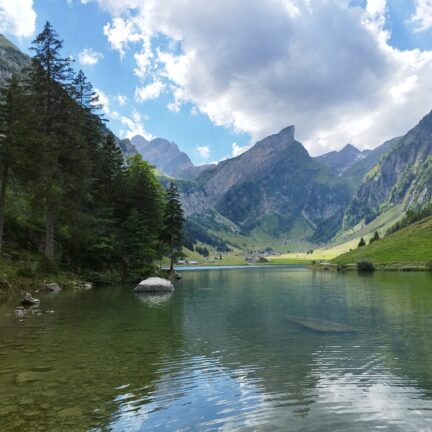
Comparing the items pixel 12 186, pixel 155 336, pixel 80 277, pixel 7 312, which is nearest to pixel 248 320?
pixel 155 336

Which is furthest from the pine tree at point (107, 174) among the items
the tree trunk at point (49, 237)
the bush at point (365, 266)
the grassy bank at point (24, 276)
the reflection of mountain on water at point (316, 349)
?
the bush at point (365, 266)

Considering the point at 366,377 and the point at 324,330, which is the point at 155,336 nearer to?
the point at 324,330

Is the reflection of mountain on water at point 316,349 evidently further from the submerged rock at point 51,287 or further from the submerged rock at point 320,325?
the submerged rock at point 51,287

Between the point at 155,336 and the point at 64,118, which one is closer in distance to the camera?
the point at 155,336

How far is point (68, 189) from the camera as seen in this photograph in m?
53.4

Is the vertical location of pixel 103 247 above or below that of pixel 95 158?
below

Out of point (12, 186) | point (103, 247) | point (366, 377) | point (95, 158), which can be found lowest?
point (366, 377)

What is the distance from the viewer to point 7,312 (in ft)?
95.8

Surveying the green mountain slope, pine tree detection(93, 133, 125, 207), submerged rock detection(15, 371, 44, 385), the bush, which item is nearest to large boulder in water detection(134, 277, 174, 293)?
pine tree detection(93, 133, 125, 207)

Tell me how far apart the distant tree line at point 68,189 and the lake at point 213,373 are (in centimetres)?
1929

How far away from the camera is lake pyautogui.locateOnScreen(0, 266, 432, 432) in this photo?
35.7 feet

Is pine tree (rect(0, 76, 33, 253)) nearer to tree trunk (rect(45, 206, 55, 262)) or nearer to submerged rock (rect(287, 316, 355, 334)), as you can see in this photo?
tree trunk (rect(45, 206, 55, 262))

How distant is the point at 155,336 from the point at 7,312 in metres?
13.2

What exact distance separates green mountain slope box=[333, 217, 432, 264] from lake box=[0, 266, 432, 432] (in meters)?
125
